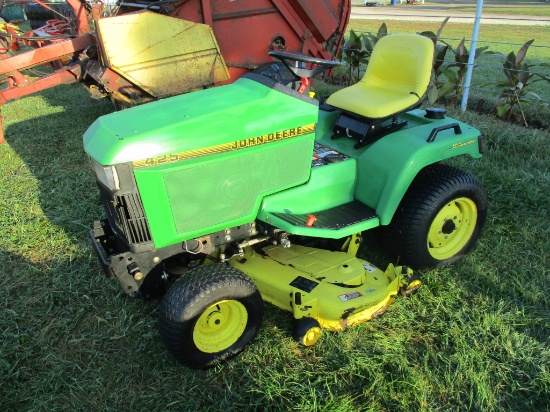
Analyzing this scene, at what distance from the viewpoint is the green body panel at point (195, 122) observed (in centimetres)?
207

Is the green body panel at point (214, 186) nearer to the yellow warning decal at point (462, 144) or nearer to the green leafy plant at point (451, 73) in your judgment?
the yellow warning decal at point (462, 144)

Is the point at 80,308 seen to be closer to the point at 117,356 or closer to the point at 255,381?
the point at 117,356

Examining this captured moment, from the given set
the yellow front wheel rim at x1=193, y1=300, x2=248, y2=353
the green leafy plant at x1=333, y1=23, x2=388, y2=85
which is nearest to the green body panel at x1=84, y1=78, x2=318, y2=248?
the yellow front wheel rim at x1=193, y1=300, x2=248, y2=353

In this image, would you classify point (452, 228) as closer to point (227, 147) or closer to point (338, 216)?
point (338, 216)

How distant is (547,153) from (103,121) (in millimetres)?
3885

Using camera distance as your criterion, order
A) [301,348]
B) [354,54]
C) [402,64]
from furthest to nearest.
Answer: [354,54] → [402,64] → [301,348]

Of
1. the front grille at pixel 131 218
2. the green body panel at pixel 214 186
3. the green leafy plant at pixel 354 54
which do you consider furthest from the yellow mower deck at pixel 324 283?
Result: the green leafy plant at pixel 354 54

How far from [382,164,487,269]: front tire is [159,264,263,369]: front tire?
3.26ft

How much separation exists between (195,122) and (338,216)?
921 millimetres

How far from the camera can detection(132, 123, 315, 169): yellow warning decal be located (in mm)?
2086

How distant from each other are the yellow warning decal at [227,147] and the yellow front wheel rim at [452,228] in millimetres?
1066

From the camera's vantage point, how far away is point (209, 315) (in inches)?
90.9

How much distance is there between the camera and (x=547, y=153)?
4.37m

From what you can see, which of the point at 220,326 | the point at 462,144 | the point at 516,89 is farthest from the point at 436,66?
the point at 220,326
